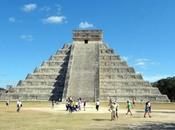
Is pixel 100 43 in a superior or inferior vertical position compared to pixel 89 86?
superior

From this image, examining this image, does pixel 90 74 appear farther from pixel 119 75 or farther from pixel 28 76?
pixel 28 76

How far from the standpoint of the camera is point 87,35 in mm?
81062

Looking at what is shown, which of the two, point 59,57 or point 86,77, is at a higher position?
point 59,57

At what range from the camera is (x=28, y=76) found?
77.0 meters

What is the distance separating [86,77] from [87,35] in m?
13.1

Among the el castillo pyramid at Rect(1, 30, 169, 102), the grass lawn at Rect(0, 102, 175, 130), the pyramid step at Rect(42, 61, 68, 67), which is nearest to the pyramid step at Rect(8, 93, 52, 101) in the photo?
the el castillo pyramid at Rect(1, 30, 169, 102)

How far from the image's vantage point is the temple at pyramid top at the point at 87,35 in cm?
8044

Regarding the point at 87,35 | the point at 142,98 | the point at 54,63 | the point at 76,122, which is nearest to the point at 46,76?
the point at 54,63

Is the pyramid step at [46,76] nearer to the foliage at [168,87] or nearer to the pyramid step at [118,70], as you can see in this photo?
the pyramid step at [118,70]

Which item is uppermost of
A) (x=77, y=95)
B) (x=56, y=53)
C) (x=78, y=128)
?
(x=56, y=53)

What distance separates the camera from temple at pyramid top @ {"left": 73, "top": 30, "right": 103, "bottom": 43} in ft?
264

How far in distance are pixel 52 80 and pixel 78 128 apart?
5300 centimetres

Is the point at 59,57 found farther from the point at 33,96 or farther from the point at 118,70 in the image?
the point at 118,70

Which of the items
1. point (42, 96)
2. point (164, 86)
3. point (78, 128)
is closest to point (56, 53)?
point (42, 96)
